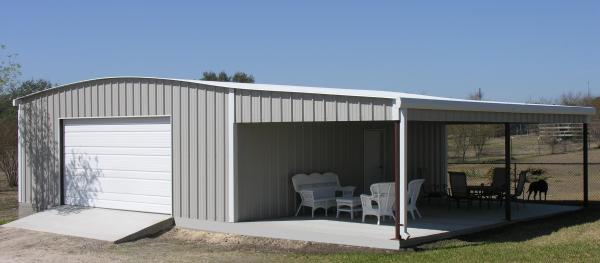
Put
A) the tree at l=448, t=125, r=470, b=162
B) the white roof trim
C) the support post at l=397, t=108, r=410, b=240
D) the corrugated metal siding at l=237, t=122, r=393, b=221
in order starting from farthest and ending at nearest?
1. the tree at l=448, t=125, r=470, b=162
2. the corrugated metal siding at l=237, t=122, r=393, b=221
3. the white roof trim
4. the support post at l=397, t=108, r=410, b=240

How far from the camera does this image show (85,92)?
1434 centimetres

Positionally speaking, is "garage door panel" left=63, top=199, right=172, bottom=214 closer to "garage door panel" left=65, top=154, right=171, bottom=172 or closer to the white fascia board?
"garage door panel" left=65, top=154, right=171, bottom=172

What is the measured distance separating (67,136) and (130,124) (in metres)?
1.90

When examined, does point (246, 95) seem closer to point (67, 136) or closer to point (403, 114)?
point (403, 114)

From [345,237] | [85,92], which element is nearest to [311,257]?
[345,237]

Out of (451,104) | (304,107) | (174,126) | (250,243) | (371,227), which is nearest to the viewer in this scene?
(451,104)

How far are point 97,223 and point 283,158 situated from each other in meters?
3.63

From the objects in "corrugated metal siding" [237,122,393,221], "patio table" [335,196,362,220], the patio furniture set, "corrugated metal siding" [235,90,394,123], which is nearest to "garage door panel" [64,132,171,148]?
"corrugated metal siding" [237,122,393,221]

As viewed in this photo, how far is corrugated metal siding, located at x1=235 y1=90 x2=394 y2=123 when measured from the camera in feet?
33.3

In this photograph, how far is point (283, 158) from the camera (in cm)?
1305

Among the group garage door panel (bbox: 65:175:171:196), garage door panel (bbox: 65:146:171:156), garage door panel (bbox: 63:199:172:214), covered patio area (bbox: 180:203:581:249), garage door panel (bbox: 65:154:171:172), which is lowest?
covered patio area (bbox: 180:203:581:249)

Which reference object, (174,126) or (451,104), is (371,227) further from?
(174,126)

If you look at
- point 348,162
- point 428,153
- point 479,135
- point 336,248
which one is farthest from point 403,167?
point 479,135

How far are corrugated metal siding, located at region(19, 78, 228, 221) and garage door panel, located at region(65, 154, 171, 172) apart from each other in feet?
1.05
